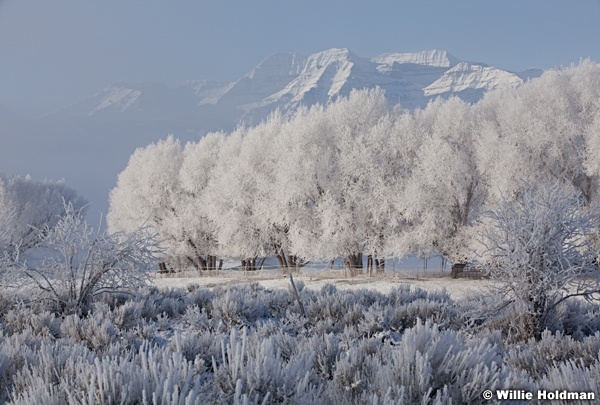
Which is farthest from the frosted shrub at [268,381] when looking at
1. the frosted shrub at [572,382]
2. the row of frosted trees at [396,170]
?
the row of frosted trees at [396,170]

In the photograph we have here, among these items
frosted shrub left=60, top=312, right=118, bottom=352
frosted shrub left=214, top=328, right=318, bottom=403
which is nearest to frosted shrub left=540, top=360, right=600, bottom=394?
frosted shrub left=214, top=328, right=318, bottom=403

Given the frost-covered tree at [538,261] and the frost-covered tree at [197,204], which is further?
the frost-covered tree at [197,204]

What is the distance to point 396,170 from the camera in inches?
1075

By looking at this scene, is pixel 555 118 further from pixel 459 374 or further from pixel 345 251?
pixel 459 374

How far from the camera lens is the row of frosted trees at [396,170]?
23844 mm

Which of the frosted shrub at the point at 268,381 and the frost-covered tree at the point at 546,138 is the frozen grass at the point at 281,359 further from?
the frost-covered tree at the point at 546,138

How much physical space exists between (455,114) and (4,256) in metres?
24.2

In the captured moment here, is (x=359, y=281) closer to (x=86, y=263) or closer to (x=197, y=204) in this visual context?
(x=86, y=263)

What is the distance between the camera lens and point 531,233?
851cm

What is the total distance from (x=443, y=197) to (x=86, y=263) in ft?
63.3

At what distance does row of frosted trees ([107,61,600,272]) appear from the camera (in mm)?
23844

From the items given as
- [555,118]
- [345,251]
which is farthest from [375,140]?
[555,118]

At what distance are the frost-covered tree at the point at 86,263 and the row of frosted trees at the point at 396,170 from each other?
936 cm

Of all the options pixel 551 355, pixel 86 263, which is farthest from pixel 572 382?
pixel 86 263
